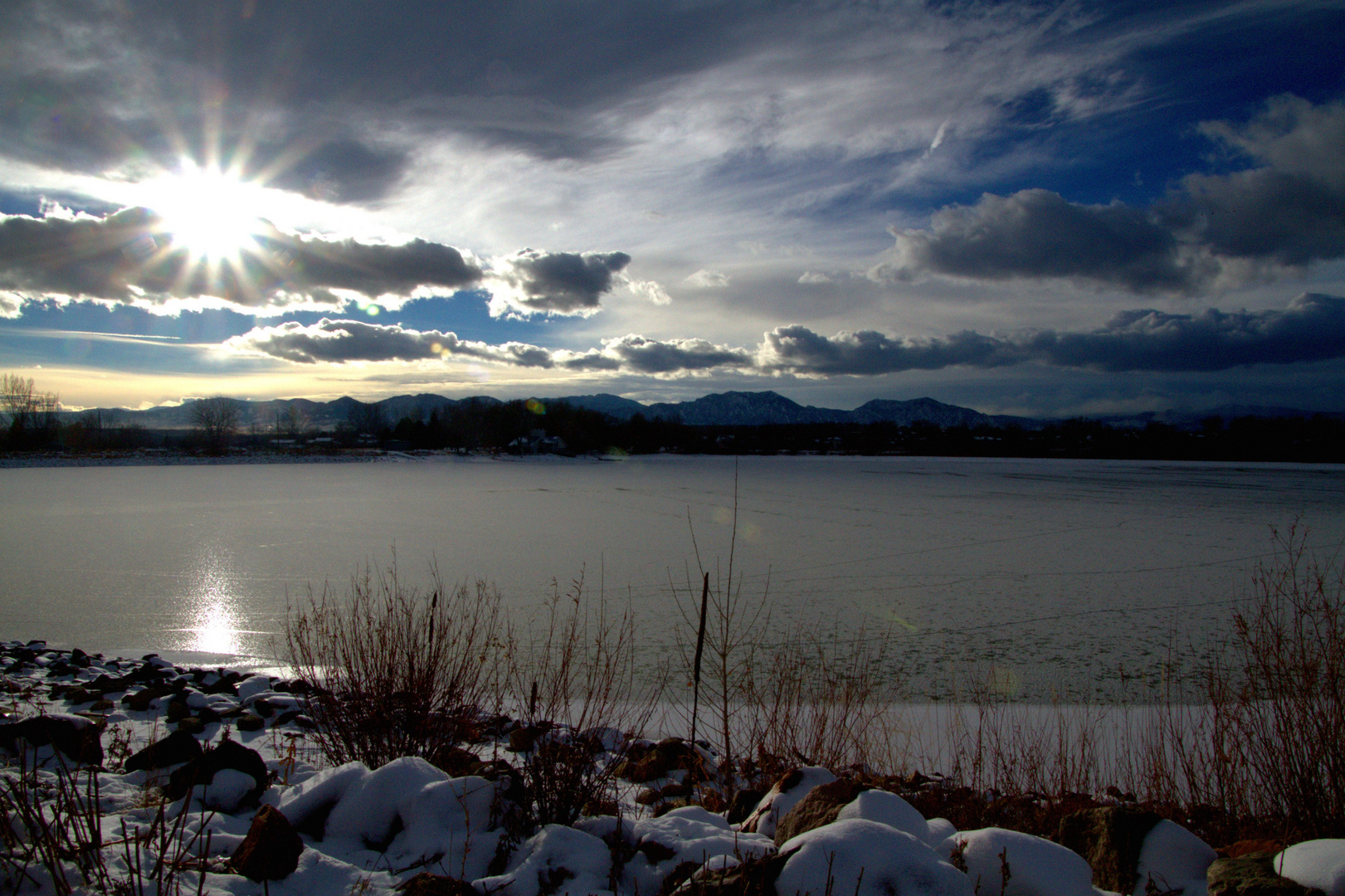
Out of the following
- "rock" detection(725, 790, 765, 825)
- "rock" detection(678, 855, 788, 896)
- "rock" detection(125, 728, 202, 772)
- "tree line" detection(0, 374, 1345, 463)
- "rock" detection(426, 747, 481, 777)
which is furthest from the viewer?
"tree line" detection(0, 374, 1345, 463)

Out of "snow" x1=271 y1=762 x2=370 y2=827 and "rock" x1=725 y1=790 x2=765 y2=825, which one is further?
"rock" x1=725 y1=790 x2=765 y2=825

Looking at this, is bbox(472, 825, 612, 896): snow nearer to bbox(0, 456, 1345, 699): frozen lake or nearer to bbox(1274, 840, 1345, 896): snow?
bbox(1274, 840, 1345, 896): snow

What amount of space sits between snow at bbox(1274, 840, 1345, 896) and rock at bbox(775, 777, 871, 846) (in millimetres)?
Result: 1763

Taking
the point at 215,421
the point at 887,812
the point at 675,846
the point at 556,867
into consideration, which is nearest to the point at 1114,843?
the point at 887,812

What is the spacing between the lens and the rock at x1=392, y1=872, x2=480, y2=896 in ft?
9.48

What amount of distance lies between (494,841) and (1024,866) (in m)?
2.41

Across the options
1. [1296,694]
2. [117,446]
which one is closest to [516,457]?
[117,446]

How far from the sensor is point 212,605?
11258mm

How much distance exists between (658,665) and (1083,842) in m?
5.20

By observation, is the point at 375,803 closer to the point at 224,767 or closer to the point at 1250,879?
the point at 224,767

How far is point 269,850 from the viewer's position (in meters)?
2.92

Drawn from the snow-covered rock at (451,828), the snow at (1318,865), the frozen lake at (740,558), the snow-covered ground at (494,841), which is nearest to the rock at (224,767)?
the snow-covered ground at (494,841)

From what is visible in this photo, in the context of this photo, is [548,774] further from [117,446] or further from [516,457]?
[117,446]

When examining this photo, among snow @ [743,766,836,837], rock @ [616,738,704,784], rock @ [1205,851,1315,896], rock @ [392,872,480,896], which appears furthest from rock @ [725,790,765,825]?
rock @ [1205,851,1315,896]
